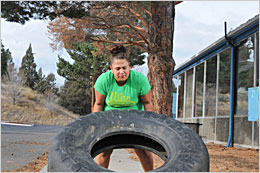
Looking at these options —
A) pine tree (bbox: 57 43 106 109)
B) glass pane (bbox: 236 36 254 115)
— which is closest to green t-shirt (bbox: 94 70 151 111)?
glass pane (bbox: 236 36 254 115)

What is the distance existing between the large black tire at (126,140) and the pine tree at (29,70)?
1570 inches

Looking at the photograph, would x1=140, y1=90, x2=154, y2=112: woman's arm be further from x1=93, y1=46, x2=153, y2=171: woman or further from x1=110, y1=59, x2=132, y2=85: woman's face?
x1=110, y1=59, x2=132, y2=85: woman's face

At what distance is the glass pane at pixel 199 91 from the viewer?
1382 cm

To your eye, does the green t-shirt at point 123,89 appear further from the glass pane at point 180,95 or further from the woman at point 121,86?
the glass pane at point 180,95

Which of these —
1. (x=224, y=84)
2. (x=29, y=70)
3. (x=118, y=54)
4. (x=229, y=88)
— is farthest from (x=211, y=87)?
(x=29, y=70)

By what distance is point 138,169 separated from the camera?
5.07 meters

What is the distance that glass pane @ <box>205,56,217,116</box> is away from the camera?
1234 cm

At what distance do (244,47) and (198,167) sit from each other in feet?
28.0

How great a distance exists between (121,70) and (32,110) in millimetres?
33222

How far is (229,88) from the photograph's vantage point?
10.9m

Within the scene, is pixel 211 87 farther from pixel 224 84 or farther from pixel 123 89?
pixel 123 89

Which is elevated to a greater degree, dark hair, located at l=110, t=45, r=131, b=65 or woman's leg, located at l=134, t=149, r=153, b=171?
dark hair, located at l=110, t=45, r=131, b=65

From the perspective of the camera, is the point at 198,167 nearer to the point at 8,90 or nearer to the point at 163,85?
the point at 163,85

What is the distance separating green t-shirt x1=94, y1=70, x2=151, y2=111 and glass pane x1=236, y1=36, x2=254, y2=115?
7.33 metres
